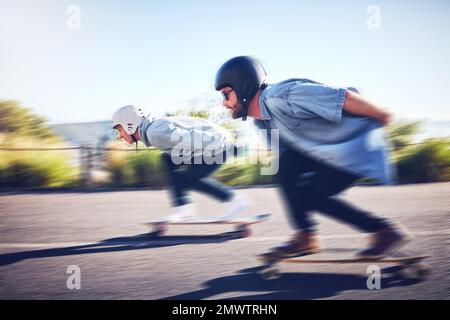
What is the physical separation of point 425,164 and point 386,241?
4.95m

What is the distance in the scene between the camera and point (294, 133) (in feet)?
8.35

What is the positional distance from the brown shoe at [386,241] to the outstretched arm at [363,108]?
631mm

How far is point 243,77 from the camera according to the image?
270 centimetres

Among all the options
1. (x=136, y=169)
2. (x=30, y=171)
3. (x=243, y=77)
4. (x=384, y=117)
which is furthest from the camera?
(x=30, y=171)

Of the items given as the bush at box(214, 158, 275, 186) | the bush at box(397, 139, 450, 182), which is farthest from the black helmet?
the bush at box(397, 139, 450, 182)

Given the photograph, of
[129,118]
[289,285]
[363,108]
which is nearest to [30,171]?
[129,118]

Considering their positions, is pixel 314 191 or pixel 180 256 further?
pixel 180 256

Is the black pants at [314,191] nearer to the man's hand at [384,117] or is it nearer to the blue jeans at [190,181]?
the man's hand at [384,117]

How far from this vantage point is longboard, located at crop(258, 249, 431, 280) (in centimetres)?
244

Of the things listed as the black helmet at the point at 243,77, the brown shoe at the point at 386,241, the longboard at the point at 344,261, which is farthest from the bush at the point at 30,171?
the brown shoe at the point at 386,241

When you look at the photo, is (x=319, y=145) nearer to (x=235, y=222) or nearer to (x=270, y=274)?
(x=270, y=274)

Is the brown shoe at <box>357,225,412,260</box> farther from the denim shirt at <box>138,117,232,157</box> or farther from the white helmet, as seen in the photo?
the white helmet
